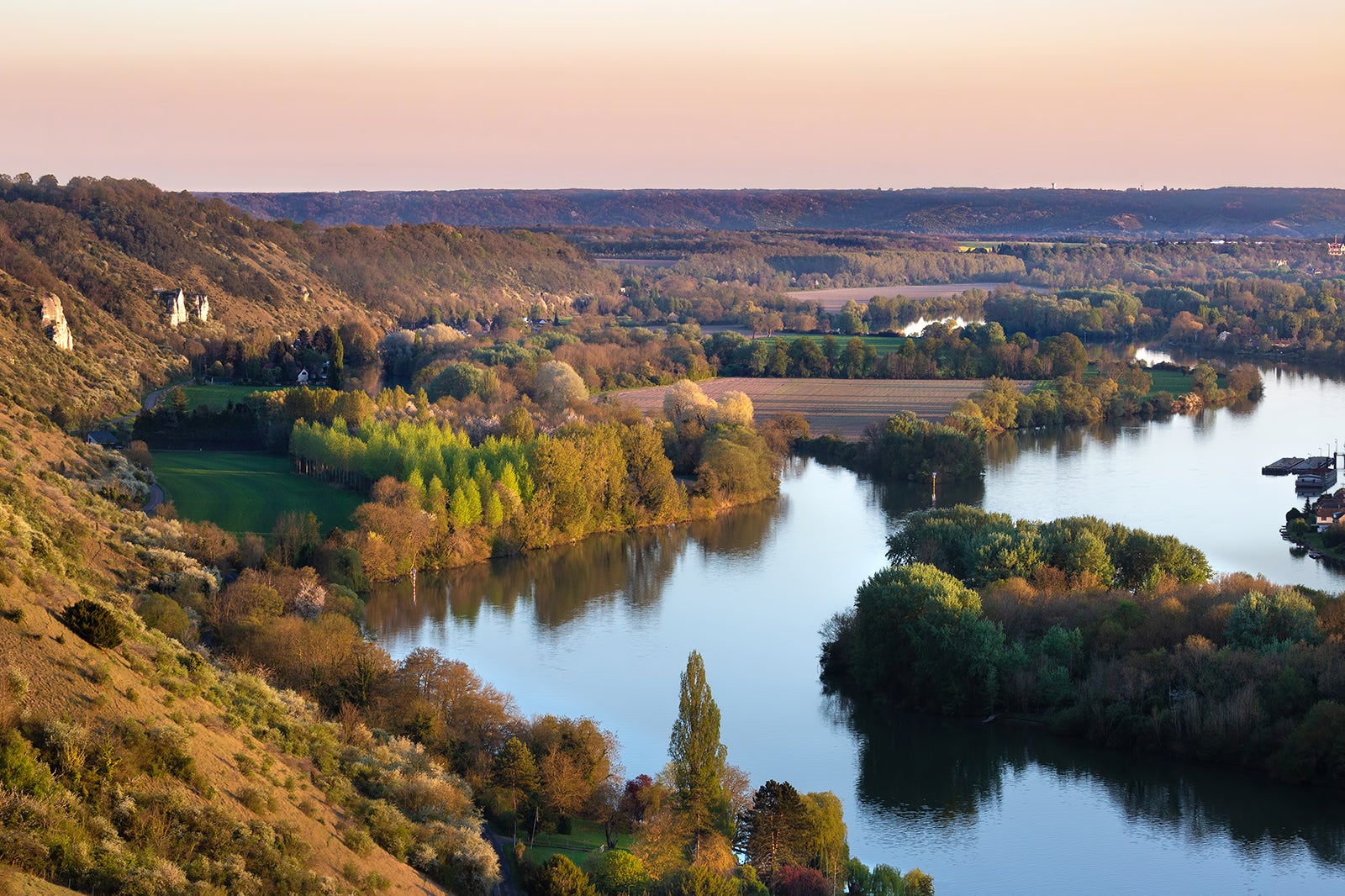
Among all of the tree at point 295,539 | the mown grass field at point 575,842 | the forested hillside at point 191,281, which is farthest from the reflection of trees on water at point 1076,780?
the forested hillside at point 191,281

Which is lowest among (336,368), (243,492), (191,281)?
(243,492)

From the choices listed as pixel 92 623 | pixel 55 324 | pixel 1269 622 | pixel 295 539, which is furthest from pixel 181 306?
pixel 92 623

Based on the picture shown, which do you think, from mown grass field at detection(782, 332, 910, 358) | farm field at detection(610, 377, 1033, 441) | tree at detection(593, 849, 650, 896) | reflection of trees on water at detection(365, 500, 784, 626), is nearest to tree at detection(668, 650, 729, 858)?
tree at detection(593, 849, 650, 896)

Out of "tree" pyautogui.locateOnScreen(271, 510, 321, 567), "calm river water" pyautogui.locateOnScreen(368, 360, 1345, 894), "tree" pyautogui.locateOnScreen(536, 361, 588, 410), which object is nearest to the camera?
"calm river water" pyautogui.locateOnScreen(368, 360, 1345, 894)

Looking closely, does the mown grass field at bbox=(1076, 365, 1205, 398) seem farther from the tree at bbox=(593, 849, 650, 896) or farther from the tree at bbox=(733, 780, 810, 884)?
the tree at bbox=(593, 849, 650, 896)

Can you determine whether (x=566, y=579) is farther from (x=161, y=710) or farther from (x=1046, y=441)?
(x=1046, y=441)

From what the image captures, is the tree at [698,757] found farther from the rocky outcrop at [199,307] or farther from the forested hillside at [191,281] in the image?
the rocky outcrop at [199,307]

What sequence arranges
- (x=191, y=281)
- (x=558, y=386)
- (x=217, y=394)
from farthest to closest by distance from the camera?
(x=191, y=281), (x=558, y=386), (x=217, y=394)
